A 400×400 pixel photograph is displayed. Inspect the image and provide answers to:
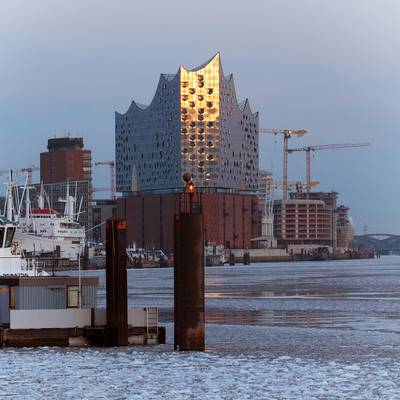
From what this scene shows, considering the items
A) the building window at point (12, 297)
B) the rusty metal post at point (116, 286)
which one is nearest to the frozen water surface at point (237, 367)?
the rusty metal post at point (116, 286)

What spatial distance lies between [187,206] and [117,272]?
4015 millimetres

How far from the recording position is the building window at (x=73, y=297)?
44969mm

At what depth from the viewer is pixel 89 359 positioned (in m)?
39.7

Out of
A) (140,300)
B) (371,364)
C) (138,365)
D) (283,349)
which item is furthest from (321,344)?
(140,300)

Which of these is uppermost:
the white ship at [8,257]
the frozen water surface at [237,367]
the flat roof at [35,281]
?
the white ship at [8,257]

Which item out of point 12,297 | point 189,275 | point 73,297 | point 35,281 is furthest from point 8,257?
point 189,275

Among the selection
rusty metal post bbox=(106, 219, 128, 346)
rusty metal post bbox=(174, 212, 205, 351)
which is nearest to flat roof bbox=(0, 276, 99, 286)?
rusty metal post bbox=(106, 219, 128, 346)

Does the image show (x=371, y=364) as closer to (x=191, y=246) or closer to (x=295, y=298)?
(x=191, y=246)

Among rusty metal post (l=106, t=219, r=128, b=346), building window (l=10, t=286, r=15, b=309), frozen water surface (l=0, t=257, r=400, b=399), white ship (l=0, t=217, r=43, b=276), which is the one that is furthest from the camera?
white ship (l=0, t=217, r=43, b=276)

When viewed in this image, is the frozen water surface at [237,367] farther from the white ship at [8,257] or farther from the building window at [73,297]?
the white ship at [8,257]

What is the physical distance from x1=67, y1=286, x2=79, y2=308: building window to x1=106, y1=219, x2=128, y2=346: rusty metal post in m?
2.31

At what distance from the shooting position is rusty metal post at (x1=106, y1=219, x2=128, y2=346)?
140ft

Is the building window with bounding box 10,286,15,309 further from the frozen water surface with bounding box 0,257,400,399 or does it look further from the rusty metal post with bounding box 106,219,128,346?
the rusty metal post with bounding box 106,219,128,346

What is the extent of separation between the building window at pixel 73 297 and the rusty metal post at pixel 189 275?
6.30 metres
